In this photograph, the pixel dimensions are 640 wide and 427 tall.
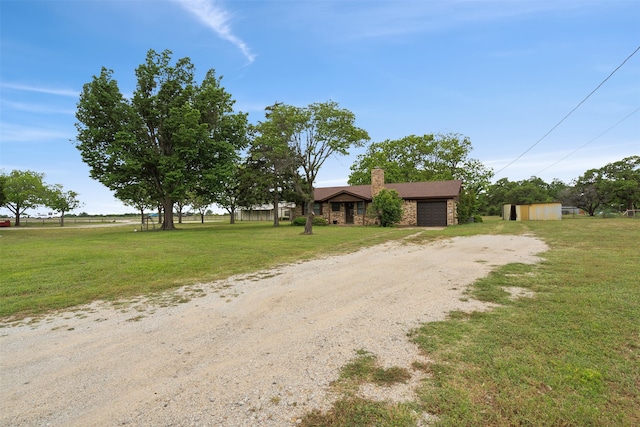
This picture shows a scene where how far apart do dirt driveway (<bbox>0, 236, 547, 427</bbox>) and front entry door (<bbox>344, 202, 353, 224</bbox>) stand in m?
24.7

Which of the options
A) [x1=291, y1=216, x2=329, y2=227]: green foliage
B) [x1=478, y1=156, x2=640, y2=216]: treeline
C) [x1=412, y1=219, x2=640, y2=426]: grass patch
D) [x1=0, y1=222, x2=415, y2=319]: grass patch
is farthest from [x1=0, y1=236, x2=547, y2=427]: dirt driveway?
[x1=478, y1=156, x2=640, y2=216]: treeline

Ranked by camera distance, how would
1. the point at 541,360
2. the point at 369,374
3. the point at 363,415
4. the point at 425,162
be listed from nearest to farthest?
the point at 363,415 < the point at 369,374 < the point at 541,360 < the point at 425,162

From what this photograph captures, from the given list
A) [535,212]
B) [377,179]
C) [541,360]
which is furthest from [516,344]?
[535,212]

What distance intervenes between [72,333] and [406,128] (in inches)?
1796

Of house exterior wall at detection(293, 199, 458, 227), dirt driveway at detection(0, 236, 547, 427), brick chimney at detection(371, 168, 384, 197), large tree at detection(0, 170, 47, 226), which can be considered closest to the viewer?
dirt driveway at detection(0, 236, 547, 427)

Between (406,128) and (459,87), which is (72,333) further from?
(406,128)

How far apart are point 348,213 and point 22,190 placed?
41.2 metres

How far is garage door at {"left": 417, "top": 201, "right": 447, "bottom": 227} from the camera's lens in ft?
89.7

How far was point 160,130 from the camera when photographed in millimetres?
24641

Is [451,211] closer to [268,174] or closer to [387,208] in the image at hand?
[387,208]

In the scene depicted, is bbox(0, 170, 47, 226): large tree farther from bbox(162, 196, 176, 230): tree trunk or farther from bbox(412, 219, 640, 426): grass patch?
bbox(412, 219, 640, 426): grass patch

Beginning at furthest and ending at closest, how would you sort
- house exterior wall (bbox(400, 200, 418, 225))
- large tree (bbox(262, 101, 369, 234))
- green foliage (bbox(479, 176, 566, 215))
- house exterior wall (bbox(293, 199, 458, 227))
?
green foliage (bbox(479, 176, 566, 215)), house exterior wall (bbox(400, 200, 418, 225)), house exterior wall (bbox(293, 199, 458, 227)), large tree (bbox(262, 101, 369, 234))

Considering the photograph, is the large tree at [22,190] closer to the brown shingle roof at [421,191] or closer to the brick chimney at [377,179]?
the brown shingle roof at [421,191]

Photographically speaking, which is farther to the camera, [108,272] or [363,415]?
[108,272]
